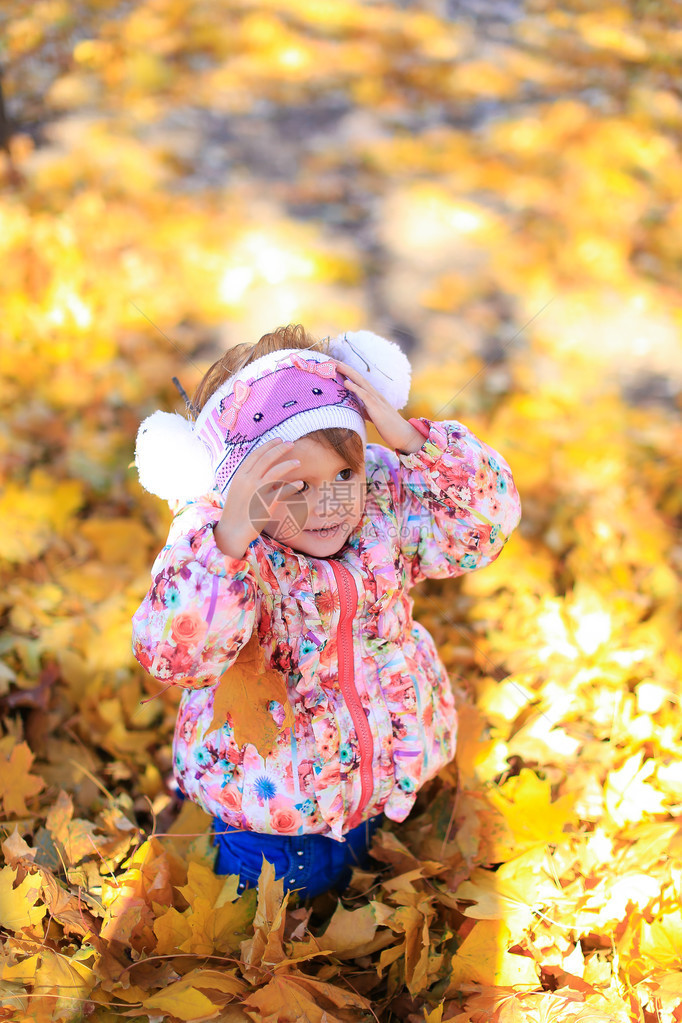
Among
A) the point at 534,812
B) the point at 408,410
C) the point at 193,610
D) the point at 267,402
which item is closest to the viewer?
the point at 193,610

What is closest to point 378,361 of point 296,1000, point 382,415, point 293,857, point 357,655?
point 382,415

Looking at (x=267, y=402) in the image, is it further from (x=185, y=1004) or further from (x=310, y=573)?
(x=185, y=1004)

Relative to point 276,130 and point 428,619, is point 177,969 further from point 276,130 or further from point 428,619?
point 276,130

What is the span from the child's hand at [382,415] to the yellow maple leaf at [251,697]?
0.40 m

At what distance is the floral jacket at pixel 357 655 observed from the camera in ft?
4.55

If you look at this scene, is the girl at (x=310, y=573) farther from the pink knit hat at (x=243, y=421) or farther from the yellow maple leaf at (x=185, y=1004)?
the yellow maple leaf at (x=185, y=1004)

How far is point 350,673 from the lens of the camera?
4.78 ft

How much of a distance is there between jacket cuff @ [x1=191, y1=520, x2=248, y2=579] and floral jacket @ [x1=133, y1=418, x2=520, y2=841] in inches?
2.0

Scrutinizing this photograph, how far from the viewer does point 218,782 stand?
4.82ft

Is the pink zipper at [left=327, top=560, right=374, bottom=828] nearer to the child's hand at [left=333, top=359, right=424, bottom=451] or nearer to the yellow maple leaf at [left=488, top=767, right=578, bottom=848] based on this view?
the child's hand at [left=333, top=359, right=424, bottom=451]

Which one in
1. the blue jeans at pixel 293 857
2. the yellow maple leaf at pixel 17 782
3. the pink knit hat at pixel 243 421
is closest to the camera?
the pink knit hat at pixel 243 421

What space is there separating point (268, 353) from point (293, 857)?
0.94 metres

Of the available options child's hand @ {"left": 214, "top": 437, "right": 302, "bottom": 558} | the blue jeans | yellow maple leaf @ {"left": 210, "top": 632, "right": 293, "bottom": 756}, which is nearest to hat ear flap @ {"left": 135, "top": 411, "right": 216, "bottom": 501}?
child's hand @ {"left": 214, "top": 437, "right": 302, "bottom": 558}

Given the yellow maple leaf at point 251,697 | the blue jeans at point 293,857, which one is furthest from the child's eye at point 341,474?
the blue jeans at point 293,857
